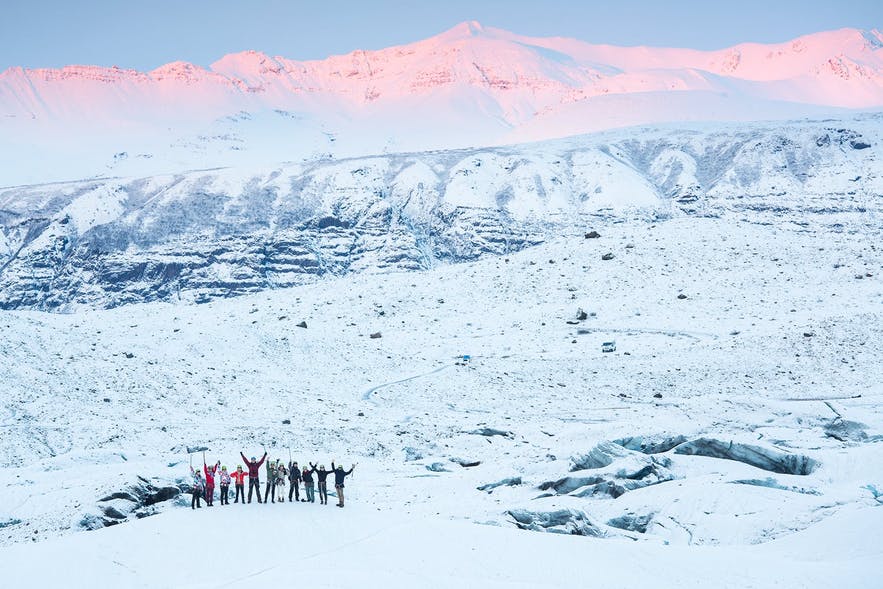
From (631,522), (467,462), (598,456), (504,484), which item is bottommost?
(467,462)

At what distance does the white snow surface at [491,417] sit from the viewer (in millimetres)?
19312

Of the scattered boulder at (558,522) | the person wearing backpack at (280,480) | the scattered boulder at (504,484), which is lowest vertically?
the scattered boulder at (504,484)

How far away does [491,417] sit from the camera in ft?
144

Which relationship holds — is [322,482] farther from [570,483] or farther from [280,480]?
[570,483]

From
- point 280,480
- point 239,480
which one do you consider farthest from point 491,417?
point 239,480

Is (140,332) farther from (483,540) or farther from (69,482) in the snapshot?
(483,540)

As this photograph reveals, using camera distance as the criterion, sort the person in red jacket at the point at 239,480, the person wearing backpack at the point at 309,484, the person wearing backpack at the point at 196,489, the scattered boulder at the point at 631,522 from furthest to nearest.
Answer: the person wearing backpack at the point at 309,484 < the person in red jacket at the point at 239,480 < the person wearing backpack at the point at 196,489 < the scattered boulder at the point at 631,522

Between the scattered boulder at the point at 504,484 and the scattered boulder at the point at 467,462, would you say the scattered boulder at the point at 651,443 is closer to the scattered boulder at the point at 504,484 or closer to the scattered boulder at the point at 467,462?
the scattered boulder at the point at 504,484

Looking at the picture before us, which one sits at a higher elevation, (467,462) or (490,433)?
(467,462)

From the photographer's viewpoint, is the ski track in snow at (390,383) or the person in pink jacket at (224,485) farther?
the ski track in snow at (390,383)

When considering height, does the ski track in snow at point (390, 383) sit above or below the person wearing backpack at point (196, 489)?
below

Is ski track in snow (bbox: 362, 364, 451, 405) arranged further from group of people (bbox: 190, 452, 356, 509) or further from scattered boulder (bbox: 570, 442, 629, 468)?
group of people (bbox: 190, 452, 356, 509)

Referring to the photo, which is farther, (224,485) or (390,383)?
(390,383)

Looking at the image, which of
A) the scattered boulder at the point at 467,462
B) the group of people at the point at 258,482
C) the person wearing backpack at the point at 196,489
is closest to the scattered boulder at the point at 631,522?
the group of people at the point at 258,482
